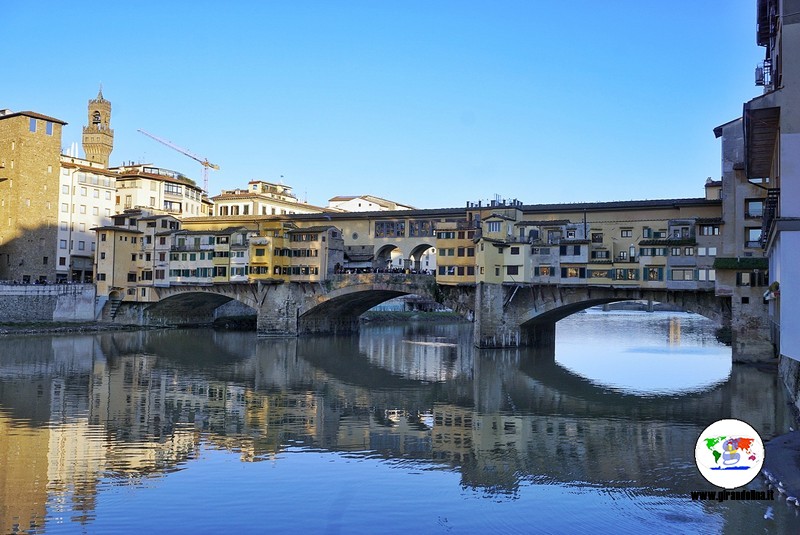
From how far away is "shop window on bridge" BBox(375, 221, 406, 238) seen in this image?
188 feet

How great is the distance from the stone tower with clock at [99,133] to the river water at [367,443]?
62241 millimetres

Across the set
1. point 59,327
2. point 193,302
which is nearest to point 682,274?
point 193,302

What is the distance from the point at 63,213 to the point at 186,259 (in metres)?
15.7

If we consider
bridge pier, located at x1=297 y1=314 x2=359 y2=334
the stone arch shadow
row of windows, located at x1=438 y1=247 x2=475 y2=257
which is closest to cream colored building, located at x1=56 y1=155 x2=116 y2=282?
Result: the stone arch shadow

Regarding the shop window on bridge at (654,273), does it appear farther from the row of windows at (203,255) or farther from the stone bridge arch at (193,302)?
the row of windows at (203,255)

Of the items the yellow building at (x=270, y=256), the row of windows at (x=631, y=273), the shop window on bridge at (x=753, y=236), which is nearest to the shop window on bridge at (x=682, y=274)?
the row of windows at (x=631, y=273)

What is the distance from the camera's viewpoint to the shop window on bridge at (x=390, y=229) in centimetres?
5722

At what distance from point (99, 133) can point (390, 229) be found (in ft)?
201

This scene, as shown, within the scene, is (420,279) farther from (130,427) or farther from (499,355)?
(130,427)

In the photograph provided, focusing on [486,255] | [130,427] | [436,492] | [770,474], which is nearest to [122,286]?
[486,255]

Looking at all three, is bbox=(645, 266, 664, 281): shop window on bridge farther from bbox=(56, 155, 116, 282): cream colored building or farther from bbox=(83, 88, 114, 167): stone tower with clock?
bbox=(83, 88, 114, 167): stone tower with clock

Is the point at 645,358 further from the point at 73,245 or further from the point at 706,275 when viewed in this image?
the point at 73,245

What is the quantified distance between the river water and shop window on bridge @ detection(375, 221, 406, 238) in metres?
15.9

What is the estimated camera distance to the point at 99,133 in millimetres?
99375
